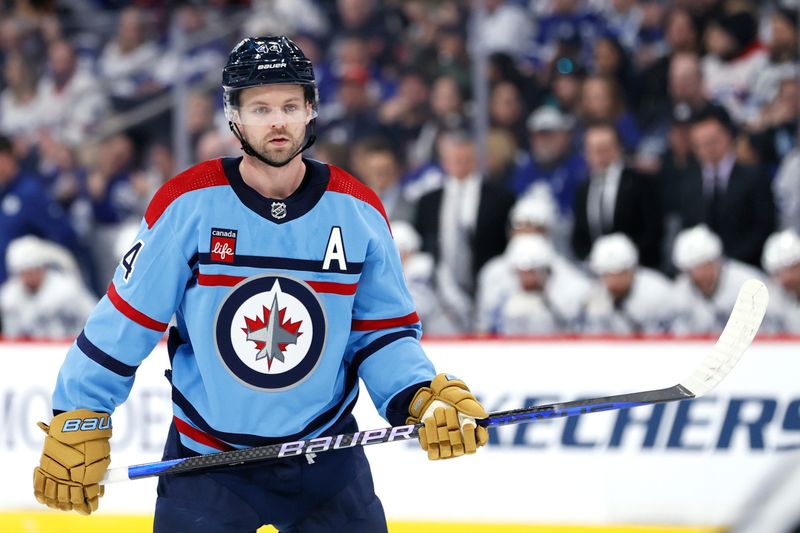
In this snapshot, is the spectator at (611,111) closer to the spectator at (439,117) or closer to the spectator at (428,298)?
the spectator at (439,117)

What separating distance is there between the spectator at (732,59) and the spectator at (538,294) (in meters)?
1.08

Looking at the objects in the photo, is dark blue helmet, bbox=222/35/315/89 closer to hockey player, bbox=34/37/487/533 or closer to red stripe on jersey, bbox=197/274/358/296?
hockey player, bbox=34/37/487/533

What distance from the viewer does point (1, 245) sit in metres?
6.56

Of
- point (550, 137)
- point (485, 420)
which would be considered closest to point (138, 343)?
point (485, 420)

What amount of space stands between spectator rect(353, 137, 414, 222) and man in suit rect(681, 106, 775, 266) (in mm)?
1314

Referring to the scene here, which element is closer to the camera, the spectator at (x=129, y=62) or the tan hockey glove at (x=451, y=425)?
the tan hockey glove at (x=451, y=425)

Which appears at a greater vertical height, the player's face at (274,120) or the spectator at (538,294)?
the player's face at (274,120)

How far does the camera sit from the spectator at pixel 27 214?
6555mm

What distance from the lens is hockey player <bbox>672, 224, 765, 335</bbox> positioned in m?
5.41

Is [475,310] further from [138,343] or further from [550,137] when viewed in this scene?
[138,343]

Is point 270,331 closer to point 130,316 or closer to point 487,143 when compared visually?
point 130,316

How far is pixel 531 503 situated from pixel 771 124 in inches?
88.2

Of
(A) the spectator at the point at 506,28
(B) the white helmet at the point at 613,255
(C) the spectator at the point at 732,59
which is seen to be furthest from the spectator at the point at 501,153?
(C) the spectator at the point at 732,59

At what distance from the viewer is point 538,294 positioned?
568cm
